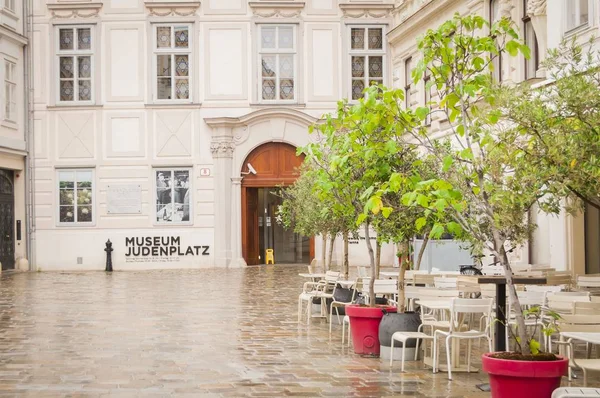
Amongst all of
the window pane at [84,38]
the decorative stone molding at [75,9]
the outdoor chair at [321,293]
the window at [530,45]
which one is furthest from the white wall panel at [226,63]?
the outdoor chair at [321,293]

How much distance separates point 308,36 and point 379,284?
2076 centimetres

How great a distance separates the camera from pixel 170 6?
34.5 m

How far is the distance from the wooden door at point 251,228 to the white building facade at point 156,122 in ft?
0.63

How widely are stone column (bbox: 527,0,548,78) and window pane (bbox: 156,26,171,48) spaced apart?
Answer: 16.5m

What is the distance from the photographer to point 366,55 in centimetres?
3484

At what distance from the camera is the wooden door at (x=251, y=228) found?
34772 millimetres

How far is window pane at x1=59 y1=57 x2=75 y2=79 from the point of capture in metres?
34.5

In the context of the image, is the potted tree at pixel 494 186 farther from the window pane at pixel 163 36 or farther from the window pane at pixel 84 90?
the window pane at pixel 84 90

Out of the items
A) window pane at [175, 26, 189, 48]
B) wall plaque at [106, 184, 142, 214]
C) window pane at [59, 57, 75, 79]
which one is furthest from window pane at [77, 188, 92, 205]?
window pane at [175, 26, 189, 48]

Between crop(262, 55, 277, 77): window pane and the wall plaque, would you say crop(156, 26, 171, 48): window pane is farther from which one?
the wall plaque

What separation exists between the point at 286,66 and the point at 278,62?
31 cm

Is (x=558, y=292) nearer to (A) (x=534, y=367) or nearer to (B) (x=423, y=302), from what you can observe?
(B) (x=423, y=302)

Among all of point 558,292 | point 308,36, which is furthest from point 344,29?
point 558,292

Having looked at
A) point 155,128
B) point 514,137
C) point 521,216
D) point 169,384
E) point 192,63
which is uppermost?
point 192,63
